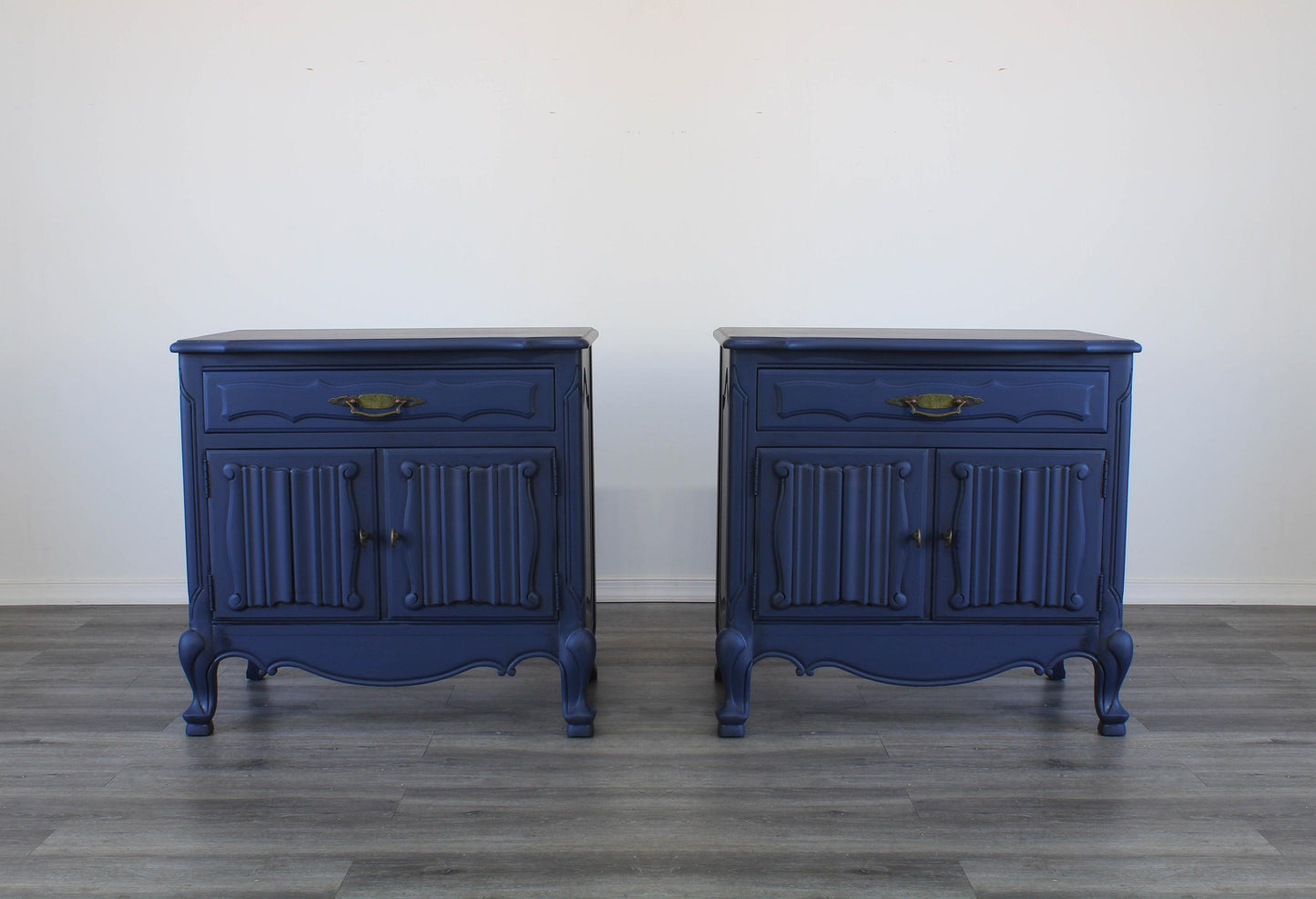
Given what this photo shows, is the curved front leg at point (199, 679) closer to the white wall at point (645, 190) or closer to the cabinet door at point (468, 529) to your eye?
the cabinet door at point (468, 529)

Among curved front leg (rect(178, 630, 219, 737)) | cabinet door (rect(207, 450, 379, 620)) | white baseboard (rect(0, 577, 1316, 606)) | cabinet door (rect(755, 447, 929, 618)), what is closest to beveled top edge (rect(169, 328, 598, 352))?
cabinet door (rect(207, 450, 379, 620))

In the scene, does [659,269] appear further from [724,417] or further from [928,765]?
[928,765]

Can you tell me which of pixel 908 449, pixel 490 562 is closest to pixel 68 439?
pixel 490 562

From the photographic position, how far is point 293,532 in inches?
79.8

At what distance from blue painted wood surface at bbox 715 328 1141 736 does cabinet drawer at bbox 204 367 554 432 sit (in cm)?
44

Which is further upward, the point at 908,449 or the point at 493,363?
the point at 493,363

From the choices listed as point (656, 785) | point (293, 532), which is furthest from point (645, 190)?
point (656, 785)

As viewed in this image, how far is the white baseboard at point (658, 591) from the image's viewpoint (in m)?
2.94

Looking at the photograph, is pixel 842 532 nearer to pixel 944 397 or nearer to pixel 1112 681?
pixel 944 397

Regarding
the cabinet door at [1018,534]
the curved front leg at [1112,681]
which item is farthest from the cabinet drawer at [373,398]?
the curved front leg at [1112,681]

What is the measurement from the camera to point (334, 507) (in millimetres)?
2020

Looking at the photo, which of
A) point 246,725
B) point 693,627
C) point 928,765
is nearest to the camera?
point 928,765

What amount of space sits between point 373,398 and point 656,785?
0.93 m

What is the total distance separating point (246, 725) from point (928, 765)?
55.1 inches
